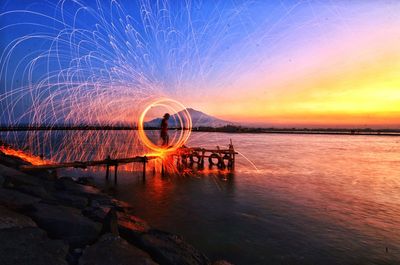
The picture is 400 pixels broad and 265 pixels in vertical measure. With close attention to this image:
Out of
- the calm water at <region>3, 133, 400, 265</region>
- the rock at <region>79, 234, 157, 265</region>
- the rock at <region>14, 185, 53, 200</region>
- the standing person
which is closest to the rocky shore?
the rock at <region>79, 234, 157, 265</region>

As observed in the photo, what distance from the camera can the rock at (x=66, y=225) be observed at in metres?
7.54

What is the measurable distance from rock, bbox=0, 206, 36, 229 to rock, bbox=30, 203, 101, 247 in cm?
56

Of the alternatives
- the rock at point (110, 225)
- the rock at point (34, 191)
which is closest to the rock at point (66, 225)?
the rock at point (110, 225)

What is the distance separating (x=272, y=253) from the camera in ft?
34.3

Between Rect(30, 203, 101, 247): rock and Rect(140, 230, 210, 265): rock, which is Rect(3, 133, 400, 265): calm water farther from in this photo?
Rect(30, 203, 101, 247): rock

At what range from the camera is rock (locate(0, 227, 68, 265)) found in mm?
5766

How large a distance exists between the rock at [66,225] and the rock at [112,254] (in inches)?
23.5

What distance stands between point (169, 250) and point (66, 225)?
2.95 metres

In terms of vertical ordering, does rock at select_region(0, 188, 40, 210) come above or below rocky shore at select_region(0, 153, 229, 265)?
above

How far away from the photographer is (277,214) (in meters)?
15.1

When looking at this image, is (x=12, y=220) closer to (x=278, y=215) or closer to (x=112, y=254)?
(x=112, y=254)

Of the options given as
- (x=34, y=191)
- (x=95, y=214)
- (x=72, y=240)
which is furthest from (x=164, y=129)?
(x=72, y=240)

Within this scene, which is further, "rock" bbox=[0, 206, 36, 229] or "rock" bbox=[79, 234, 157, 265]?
"rock" bbox=[0, 206, 36, 229]

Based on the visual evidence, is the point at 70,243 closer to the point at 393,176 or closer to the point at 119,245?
the point at 119,245
